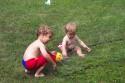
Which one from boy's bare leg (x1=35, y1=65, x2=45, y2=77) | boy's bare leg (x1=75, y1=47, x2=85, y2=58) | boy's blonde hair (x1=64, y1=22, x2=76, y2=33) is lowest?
boy's bare leg (x1=35, y1=65, x2=45, y2=77)

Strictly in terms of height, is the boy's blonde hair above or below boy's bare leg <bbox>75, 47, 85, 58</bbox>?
above

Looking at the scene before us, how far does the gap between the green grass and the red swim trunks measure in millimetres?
164

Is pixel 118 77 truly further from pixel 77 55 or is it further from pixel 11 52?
pixel 11 52

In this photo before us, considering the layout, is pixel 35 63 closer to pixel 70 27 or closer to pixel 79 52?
pixel 79 52

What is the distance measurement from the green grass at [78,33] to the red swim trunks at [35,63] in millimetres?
164

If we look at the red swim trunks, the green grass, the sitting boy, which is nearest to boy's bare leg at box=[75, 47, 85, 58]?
the green grass

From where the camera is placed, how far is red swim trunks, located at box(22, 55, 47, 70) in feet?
21.1

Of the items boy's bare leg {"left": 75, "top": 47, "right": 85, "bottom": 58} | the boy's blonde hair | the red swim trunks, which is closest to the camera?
the red swim trunks

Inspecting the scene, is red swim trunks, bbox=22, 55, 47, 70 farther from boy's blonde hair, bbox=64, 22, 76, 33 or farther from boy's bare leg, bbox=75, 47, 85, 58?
boy's blonde hair, bbox=64, 22, 76, 33

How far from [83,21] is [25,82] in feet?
11.9

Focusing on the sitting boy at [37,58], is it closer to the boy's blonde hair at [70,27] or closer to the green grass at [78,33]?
the green grass at [78,33]

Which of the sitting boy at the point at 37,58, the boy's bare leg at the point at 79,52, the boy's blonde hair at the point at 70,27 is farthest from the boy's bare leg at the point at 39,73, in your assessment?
the boy's blonde hair at the point at 70,27

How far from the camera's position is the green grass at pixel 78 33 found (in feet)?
21.2

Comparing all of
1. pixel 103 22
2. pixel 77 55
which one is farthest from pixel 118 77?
pixel 103 22
